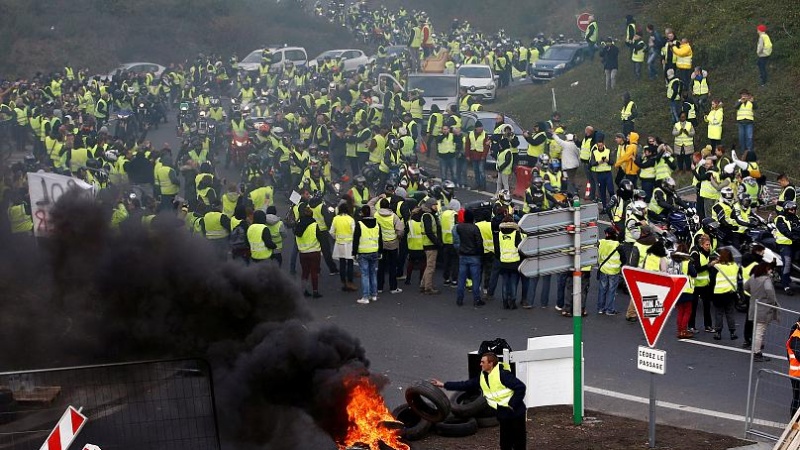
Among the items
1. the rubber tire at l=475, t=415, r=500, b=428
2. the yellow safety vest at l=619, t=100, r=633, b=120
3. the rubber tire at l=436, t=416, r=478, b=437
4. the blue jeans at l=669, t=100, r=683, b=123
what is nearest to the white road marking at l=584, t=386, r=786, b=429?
the rubber tire at l=475, t=415, r=500, b=428

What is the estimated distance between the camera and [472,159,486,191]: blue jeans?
1085 inches

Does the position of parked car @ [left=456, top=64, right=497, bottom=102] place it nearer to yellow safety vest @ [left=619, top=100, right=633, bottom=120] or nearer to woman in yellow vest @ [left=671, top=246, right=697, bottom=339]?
yellow safety vest @ [left=619, top=100, right=633, bottom=120]

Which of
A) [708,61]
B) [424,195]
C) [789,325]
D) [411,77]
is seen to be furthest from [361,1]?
[789,325]

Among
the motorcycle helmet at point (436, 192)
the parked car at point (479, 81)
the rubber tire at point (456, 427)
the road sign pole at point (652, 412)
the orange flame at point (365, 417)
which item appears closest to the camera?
the orange flame at point (365, 417)

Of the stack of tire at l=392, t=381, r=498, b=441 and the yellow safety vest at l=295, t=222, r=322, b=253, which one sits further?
the yellow safety vest at l=295, t=222, r=322, b=253

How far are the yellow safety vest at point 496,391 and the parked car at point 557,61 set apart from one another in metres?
28.1

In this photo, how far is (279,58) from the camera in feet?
152

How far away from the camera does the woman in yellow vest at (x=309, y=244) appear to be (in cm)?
1958

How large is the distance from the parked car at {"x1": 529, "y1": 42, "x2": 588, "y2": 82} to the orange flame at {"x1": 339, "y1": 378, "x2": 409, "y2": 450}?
94.4 ft

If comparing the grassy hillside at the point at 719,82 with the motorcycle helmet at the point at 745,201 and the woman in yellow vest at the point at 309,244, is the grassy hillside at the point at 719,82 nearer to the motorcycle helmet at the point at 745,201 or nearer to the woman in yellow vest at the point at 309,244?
the motorcycle helmet at the point at 745,201

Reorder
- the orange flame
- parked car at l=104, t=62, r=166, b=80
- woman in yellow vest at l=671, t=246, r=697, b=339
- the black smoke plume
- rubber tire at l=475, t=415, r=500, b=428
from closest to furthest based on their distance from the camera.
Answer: the orange flame, the black smoke plume, rubber tire at l=475, t=415, r=500, b=428, woman in yellow vest at l=671, t=246, r=697, b=339, parked car at l=104, t=62, r=166, b=80

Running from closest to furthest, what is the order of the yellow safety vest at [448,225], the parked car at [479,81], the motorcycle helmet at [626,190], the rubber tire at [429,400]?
the rubber tire at [429,400] < the yellow safety vest at [448,225] < the motorcycle helmet at [626,190] < the parked car at [479,81]

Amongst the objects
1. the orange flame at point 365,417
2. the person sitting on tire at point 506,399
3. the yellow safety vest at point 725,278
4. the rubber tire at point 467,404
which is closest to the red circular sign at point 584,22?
the yellow safety vest at point 725,278

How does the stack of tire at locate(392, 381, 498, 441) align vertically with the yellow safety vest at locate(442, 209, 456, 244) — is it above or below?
below
